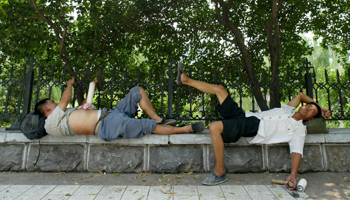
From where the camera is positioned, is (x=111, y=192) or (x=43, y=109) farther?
(x=43, y=109)

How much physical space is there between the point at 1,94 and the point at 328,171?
1591 centimetres

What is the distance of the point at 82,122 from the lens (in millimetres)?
3494

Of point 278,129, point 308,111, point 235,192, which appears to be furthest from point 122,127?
point 308,111

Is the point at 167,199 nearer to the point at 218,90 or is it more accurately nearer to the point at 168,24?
the point at 218,90

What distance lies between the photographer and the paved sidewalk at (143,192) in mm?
2602

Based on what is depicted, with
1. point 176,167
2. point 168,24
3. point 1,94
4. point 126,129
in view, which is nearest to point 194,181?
point 176,167

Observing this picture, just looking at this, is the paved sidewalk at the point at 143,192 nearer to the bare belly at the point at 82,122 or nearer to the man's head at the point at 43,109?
the bare belly at the point at 82,122

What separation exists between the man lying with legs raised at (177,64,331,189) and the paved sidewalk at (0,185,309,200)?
28 centimetres

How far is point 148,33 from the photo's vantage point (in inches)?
325

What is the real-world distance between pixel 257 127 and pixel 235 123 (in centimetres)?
36

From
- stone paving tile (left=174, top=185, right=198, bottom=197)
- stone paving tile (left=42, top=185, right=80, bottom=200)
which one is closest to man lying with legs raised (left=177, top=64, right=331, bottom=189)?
stone paving tile (left=174, top=185, right=198, bottom=197)

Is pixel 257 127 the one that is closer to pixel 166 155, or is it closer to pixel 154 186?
pixel 166 155

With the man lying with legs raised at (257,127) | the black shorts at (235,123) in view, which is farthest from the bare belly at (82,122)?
the black shorts at (235,123)

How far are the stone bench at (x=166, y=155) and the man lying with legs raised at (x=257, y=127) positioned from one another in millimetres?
291
